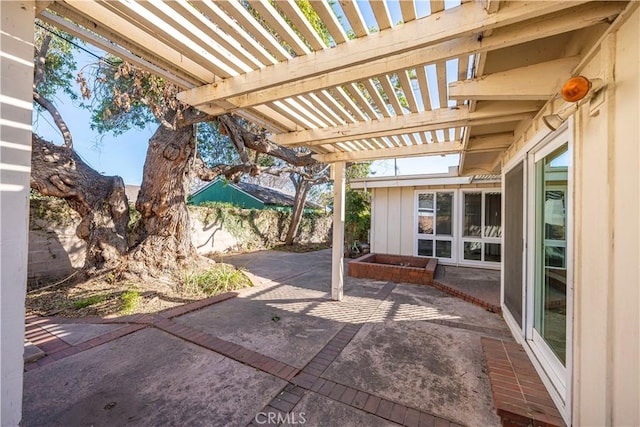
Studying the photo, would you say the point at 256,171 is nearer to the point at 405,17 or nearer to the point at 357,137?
the point at 357,137

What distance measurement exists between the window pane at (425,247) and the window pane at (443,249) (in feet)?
0.73

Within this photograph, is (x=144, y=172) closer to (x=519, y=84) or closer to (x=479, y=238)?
Answer: (x=519, y=84)

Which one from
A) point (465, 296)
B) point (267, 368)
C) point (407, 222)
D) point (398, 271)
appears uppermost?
point (407, 222)

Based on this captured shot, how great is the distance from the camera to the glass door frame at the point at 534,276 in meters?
2.17

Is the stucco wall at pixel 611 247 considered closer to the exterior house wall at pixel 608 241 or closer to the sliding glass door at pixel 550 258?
the exterior house wall at pixel 608 241

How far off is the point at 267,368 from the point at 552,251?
3433 millimetres

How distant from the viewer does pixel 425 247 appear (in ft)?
30.2

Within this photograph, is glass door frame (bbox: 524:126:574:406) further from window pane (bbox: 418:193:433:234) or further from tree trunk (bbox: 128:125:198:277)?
tree trunk (bbox: 128:125:198:277)

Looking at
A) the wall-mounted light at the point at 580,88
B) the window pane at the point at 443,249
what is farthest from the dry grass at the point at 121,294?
the window pane at the point at 443,249

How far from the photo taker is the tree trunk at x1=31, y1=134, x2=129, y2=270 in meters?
5.35

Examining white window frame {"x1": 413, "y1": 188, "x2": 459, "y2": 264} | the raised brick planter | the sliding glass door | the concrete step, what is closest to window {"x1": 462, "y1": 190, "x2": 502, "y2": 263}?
white window frame {"x1": 413, "y1": 188, "x2": 459, "y2": 264}

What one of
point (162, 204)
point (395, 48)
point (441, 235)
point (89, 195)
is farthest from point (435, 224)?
point (89, 195)

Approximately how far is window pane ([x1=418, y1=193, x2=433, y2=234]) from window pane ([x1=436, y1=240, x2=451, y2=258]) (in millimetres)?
485

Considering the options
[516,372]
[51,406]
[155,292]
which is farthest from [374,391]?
[155,292]
